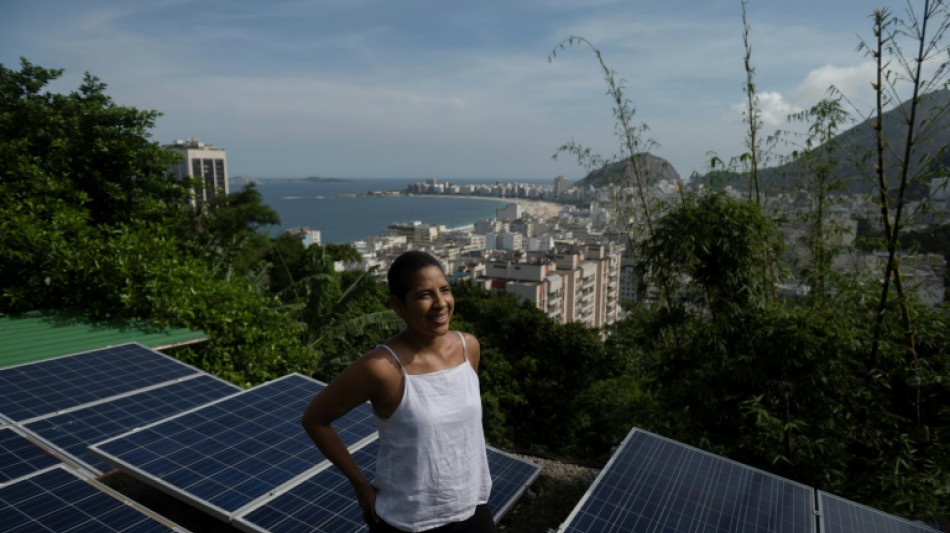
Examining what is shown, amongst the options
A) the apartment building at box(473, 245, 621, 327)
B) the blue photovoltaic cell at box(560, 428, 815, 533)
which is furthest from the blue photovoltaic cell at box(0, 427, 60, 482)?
the apartment building at box(473, 245, 621, 327)

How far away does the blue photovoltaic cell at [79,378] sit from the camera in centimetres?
385

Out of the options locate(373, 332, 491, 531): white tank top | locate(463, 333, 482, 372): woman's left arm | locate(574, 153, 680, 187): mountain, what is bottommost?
locate(373, 332, 491, 531): white tank top

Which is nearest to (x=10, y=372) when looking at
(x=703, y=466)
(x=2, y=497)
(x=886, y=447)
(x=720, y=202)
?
(x=2, y=497)

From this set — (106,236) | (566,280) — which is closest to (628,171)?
(106,236)

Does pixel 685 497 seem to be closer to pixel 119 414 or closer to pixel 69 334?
pixel 119 414

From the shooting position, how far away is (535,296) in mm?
42125

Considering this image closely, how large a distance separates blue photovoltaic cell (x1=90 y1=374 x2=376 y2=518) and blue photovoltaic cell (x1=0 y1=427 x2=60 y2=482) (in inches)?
11.2

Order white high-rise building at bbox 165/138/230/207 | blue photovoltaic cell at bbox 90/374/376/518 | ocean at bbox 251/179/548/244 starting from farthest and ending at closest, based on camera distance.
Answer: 1. ocean at bbox 251/179/548/244
2. white high-rise building at bbox 165/138/230/207
3. blue photovoltaic cell at bbox 90/374/376/518

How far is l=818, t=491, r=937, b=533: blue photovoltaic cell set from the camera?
2.84 metres

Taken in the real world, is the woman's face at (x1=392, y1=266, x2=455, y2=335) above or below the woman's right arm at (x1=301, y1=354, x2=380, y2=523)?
above

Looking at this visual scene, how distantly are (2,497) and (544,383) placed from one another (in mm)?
13724

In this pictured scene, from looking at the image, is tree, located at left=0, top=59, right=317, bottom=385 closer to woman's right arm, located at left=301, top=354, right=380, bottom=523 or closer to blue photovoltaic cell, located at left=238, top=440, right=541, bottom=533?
blue photovoltaic cell, located at left=238, top=440, right=541, bottom=533

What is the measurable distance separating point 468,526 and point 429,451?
0.32m

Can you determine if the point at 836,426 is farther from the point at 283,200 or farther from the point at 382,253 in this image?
the point at 283,200
